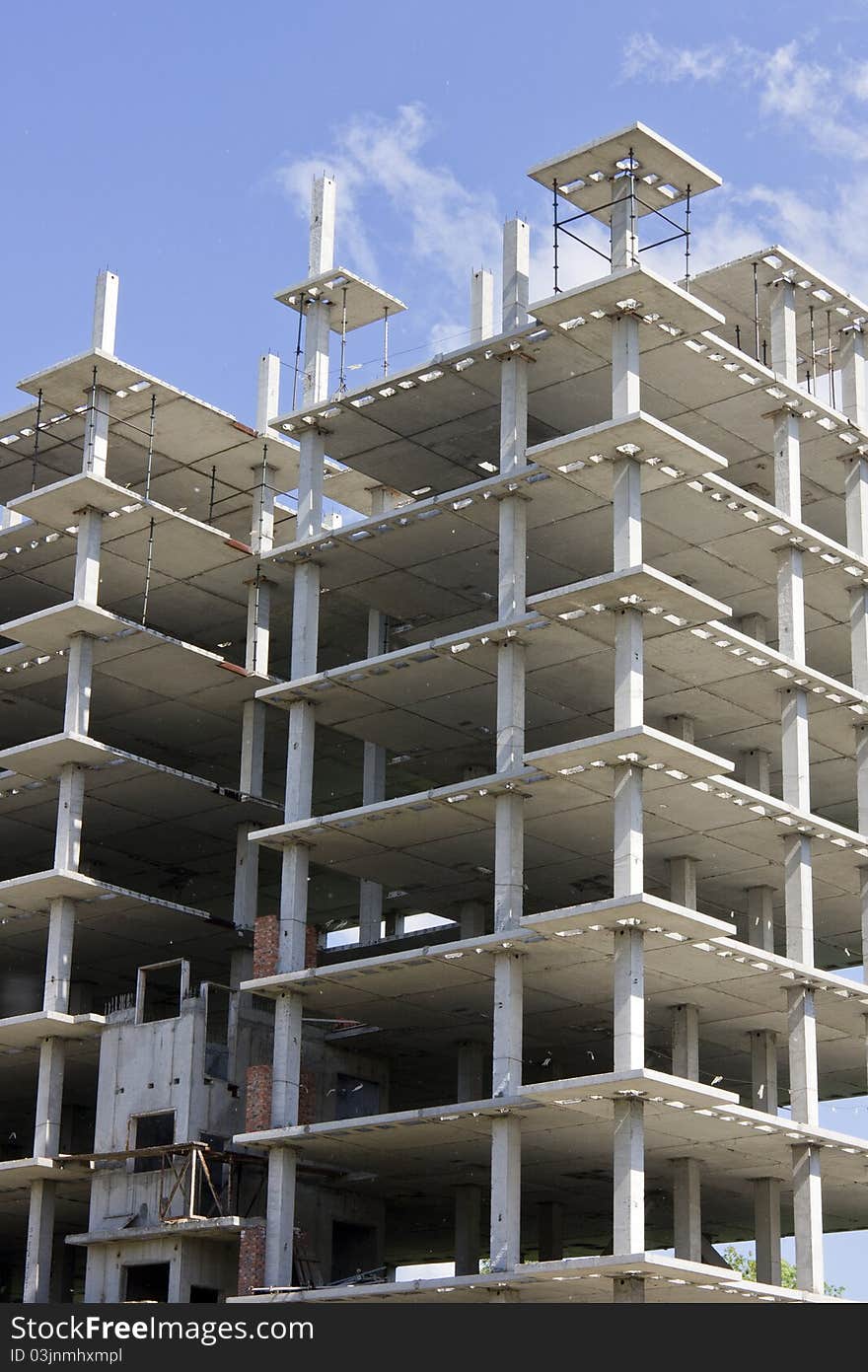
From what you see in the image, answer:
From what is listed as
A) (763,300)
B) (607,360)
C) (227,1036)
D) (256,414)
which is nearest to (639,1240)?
(227,1036)

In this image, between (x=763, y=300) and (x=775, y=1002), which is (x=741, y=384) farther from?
(x=775, y=1002)

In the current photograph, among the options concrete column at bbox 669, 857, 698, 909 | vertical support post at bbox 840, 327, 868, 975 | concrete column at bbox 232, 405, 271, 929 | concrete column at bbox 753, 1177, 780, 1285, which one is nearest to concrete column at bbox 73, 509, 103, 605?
concrete column at bbox 232, 405, 271, 929

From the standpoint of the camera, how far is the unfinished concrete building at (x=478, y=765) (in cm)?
4644

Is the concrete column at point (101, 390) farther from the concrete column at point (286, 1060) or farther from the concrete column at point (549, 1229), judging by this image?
the concrete column at point (549, 1229)

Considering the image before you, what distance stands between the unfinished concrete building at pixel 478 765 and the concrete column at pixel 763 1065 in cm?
11

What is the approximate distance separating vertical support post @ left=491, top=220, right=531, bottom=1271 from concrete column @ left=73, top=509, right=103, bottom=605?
11.7 m

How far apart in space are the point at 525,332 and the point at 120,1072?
20.0 metres

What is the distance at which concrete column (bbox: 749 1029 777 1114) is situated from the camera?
53125mm

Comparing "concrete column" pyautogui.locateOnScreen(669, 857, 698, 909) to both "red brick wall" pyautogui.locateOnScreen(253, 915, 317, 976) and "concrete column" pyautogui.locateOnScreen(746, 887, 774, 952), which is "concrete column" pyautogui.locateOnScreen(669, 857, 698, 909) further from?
"red brick wall" pyautogui.locateOnScreen(253, 915, 317, 976)

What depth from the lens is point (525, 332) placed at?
1927 inches

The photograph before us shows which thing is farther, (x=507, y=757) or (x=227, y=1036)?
(x=227, y=1036)

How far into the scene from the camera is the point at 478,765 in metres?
59.4
